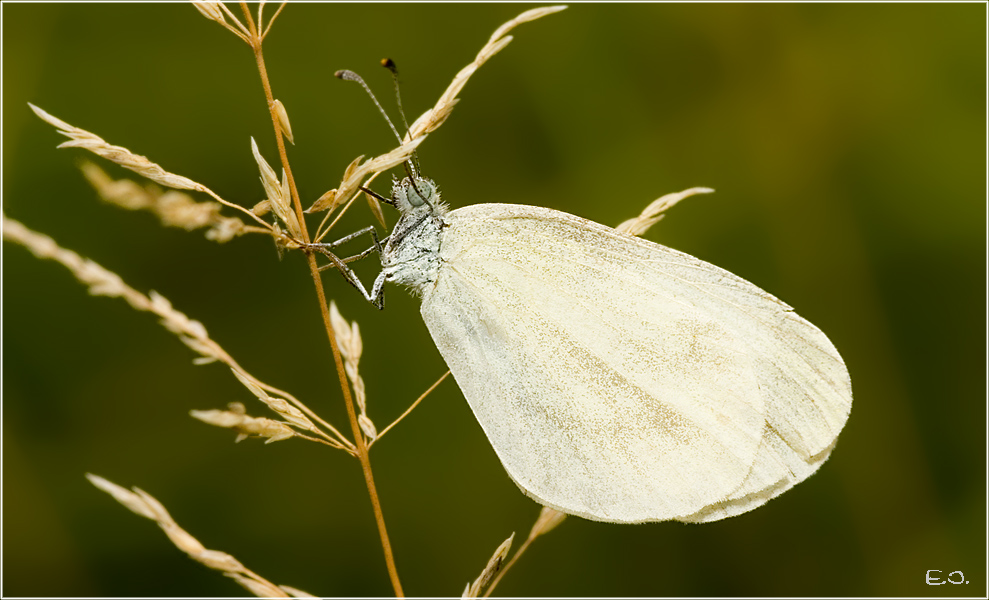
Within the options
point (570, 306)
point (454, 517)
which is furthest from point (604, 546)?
point (570, 306)

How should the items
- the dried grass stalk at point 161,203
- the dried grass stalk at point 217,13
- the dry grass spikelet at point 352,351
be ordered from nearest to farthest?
the dried grass stalk at point 161,203 → the dried grass stalk at point 217,13 → the dry grass spikelet at point 352,351

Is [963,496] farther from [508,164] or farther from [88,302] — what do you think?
[88,302]

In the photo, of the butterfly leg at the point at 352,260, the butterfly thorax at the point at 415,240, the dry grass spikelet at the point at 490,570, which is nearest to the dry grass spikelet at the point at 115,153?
the butterfly leg at the point at 352,260

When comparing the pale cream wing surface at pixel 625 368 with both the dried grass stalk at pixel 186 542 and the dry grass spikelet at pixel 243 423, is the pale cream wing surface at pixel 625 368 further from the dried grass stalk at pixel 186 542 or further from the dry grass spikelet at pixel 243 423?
the dried grass stalk at pixel 186 542

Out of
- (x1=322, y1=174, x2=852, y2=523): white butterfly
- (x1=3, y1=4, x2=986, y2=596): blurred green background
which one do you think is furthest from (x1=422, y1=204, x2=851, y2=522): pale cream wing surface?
(x1=3, y1=4, x2=986, y2=596): blurred green background

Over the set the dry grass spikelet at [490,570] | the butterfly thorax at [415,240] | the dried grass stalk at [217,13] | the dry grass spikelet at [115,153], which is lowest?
the dry grass spikelet at [490,570]

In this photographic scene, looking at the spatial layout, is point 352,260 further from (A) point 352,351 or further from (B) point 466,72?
(B) point 466,72

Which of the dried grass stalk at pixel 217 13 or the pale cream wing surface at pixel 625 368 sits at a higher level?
the dried grass stalk at pixel 217 13
